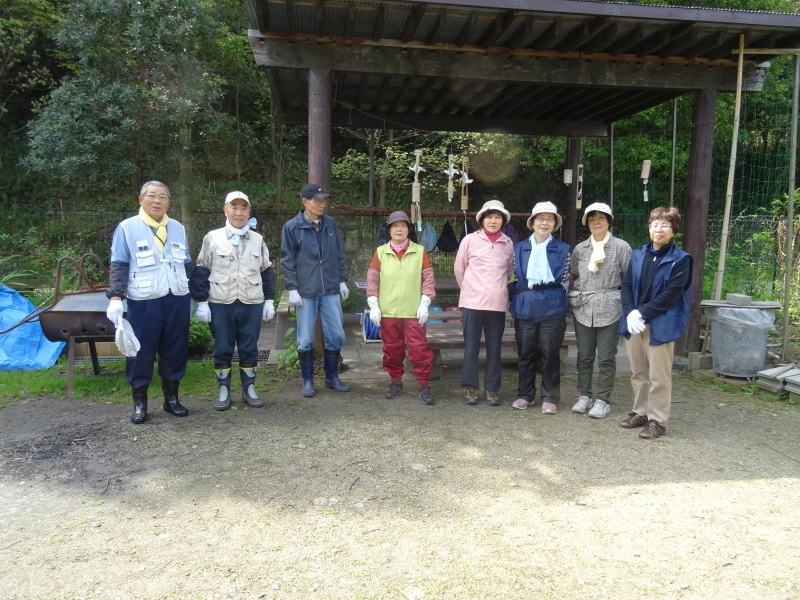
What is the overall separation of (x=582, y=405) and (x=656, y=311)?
1.11 meters

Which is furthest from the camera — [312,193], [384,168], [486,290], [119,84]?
[384,168]

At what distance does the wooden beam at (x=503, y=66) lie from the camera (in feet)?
18.9

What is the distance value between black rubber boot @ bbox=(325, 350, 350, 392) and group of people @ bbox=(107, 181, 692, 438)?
3 cm

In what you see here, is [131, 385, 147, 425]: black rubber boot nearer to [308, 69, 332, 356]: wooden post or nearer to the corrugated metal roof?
[308, 69, 332, 356]: wooden post

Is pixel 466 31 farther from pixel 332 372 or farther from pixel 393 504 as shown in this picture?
pixel 393 504

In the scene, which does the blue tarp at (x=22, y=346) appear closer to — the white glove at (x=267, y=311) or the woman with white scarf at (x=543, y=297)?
the white glove at (x=267, y=311)

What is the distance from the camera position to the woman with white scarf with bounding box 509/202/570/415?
479cm

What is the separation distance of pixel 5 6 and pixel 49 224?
4.38m

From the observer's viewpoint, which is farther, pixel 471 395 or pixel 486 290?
pixel 471 395

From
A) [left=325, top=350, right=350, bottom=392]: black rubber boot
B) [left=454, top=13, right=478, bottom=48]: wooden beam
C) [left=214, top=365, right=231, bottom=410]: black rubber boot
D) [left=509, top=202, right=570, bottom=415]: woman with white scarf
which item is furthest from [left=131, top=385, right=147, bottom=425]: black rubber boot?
[left=454, top=13, right=478, bottom=48]: wooden beam

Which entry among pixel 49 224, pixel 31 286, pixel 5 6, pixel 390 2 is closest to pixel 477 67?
pixel 390 2

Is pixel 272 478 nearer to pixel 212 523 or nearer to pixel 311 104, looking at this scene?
pixel 212 523

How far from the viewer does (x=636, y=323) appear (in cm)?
432

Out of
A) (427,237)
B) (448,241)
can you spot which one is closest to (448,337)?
(427,237)
